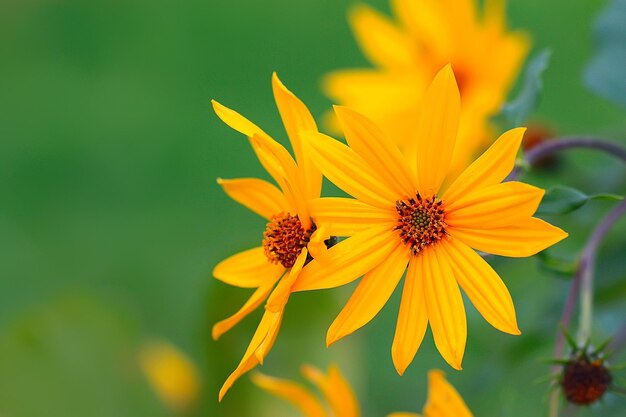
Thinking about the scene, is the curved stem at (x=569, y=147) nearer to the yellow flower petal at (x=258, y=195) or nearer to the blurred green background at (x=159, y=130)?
the yellow flower petal at (x=258, y=195)

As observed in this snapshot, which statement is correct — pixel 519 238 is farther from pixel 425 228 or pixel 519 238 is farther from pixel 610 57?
pixel 610 57

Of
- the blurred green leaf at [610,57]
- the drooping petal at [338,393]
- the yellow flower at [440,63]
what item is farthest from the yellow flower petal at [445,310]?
the yellow flower at [440,63]

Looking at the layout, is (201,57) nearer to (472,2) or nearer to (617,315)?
(472,2)

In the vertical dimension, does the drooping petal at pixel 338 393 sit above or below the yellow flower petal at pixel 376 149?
below

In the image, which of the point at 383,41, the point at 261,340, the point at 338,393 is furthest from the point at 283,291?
the point at 383,41

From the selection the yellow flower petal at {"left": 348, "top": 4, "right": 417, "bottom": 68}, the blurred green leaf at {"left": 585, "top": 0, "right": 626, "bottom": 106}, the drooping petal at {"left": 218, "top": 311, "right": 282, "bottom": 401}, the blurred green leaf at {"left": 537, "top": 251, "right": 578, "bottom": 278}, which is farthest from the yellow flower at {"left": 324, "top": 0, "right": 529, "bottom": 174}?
the drooping petal at {"left": 218, "top": 311, "right": 282, "bottom": 401}

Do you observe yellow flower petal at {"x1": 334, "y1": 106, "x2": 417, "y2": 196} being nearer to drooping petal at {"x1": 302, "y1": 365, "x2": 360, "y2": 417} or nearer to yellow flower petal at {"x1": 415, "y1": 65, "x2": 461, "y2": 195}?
yellow flower petal at {"x1": 415, "y1": 65, "x2": 461, "y2": 195}

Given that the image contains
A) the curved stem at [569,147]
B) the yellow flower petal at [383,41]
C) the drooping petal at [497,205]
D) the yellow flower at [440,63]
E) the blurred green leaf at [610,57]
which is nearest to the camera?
the drooping petal at [497,205]

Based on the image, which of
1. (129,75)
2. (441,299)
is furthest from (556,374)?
(129,75)
